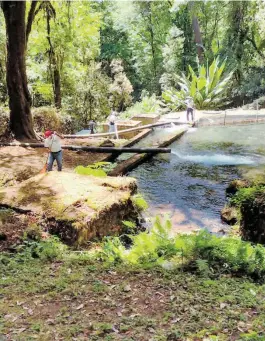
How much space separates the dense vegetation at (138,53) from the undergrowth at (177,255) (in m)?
9.41

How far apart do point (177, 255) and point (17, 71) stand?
33.0 ft

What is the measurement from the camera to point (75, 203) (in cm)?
618

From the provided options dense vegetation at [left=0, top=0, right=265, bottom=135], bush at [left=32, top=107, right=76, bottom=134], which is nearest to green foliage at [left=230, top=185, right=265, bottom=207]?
dense vegetation at [left=0, top=0, right=265, bottom=135]

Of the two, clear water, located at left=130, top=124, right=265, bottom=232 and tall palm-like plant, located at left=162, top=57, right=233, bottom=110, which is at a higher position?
tall palm-like plant, located at left=162, top=57, right=233, bottom=110

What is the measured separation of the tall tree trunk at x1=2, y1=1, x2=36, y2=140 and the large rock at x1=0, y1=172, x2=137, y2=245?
6.62 metres

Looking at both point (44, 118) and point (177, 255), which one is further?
point (44, 118)

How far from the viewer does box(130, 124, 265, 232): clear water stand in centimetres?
841

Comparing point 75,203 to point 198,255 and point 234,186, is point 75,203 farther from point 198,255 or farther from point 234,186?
point 234,186

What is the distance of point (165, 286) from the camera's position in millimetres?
4117

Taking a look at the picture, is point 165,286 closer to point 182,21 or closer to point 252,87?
point 252,87

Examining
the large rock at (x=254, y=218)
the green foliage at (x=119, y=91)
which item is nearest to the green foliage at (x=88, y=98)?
the green foliage at (x=119, y=91)

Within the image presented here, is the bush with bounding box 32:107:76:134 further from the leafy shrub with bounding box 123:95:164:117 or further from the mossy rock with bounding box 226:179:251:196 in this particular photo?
the leafy shrub with bounding box 123:95:164:117

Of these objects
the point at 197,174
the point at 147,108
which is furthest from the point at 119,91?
the point at 197,174

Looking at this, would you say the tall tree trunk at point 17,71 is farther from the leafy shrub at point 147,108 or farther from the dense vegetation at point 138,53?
the leafy shrub at point 147,108
